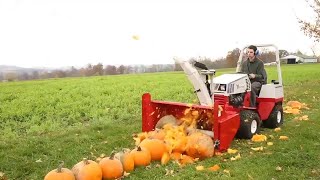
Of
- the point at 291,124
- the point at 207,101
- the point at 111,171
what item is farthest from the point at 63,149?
the point at 291,124

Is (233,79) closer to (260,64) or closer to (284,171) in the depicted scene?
(260,64)

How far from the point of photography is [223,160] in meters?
6.82

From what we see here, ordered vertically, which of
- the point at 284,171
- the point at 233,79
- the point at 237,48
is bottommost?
the point at 284,171

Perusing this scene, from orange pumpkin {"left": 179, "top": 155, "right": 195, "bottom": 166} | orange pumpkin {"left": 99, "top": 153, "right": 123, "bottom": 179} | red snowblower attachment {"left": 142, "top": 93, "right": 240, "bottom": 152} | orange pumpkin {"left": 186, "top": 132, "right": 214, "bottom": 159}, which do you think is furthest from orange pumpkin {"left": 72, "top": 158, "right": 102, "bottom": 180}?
red snowblower attachment {"left": 142, "top": 93, "right": 240, "bottom": 152}

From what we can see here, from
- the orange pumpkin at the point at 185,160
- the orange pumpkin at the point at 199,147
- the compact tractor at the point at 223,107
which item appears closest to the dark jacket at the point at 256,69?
the compact tractor at the point at 223,107

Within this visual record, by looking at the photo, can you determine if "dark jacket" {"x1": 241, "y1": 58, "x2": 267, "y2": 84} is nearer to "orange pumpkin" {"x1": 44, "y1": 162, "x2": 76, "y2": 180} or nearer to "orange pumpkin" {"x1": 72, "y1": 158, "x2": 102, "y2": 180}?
"orange pumpkin" {"x1": 72, "y1": 158, "x2": 102, "y2": 180}

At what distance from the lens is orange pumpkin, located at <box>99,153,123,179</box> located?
5.89 metres

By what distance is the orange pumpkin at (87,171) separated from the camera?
5.65 m

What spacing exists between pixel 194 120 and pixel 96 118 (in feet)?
18.3

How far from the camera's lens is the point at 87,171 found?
5.68m

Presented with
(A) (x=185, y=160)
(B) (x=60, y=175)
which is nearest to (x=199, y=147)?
(A) (x=185, y=160)

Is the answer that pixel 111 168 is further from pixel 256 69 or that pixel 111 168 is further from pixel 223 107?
pixel 256 69

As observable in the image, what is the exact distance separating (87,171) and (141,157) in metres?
1.12

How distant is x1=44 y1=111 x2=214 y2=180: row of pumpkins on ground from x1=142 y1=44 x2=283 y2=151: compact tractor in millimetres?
279
